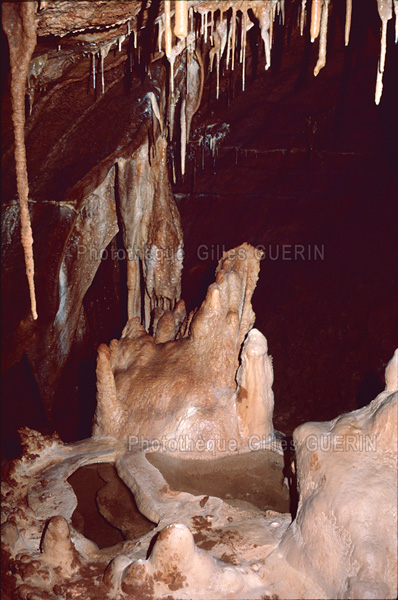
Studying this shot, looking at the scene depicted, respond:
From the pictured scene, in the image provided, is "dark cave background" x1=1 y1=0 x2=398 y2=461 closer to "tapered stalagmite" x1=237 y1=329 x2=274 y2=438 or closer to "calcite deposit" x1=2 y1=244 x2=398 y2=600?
"calcite deposit" x1=2 y1=244 x2=398 y2=600

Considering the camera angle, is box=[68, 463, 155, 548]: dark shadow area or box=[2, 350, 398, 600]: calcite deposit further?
box=[68, 463, 155, 548]: dark shadow area

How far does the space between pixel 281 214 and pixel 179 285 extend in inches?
281

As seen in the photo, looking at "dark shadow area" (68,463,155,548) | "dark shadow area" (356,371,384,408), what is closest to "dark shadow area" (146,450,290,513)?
"dark shadow area" (68,463,155,548)

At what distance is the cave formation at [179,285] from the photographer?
3.34 m

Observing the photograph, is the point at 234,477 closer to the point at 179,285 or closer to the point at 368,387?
the point at 179,285

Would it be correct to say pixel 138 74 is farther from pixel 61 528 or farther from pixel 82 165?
pixel 61 528

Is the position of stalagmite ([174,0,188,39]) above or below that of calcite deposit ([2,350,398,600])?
above

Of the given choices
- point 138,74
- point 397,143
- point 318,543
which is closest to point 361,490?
point 318,543

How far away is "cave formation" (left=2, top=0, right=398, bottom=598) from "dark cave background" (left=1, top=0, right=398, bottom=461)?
4cm

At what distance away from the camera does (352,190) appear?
44.7 feet

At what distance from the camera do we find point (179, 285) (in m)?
7.44

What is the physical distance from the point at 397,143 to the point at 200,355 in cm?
949

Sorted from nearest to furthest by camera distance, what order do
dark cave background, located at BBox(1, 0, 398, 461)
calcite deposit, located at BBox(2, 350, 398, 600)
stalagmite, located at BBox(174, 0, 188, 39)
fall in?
calcite deposit, located at BBox(2, 350, 398, 600), stalagmite, located at BBox(174, 0, 188, 39), dark cave background, located at BBox(1, 0, 398, 461)

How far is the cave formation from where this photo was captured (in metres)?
3.34
